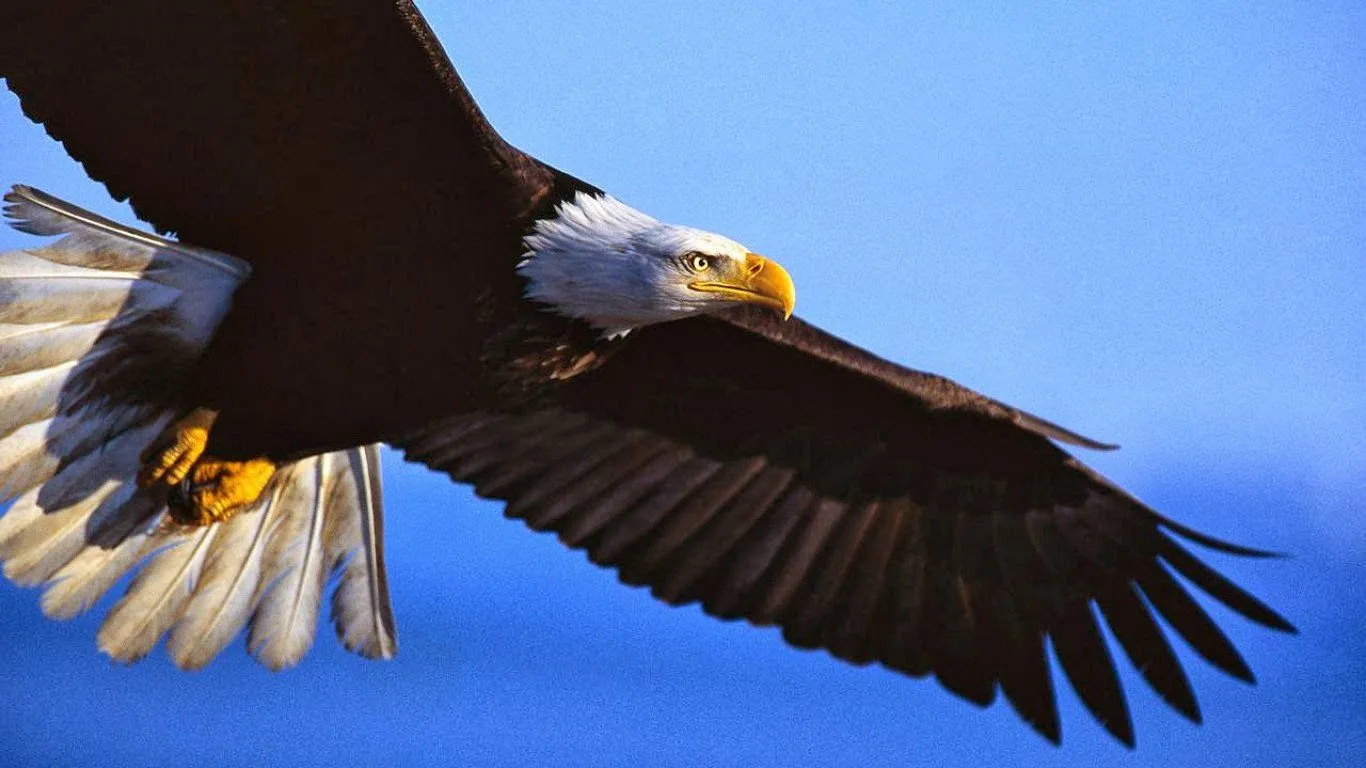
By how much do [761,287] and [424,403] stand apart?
39.1 inches

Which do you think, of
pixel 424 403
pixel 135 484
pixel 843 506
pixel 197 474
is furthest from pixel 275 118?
pixel 843 506

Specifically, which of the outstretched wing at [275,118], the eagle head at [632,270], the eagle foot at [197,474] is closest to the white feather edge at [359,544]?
the eagle foot at [197,474]

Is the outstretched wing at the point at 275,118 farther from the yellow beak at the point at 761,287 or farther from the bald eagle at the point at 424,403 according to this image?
the yellow beak at the point at 761,287

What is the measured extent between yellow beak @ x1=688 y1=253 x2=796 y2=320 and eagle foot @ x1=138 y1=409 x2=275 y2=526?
1654mm

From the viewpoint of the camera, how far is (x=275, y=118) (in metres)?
4.33

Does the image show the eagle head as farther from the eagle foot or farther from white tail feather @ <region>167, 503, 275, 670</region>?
white tail feather @ <region>167, 503, 275, 670</region>

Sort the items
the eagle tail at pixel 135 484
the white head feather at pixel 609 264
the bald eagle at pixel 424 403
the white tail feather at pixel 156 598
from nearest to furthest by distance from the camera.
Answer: the bald eagle at pixel 424 403 → the white head feather at pixel 609 264 → the eagle tail at pixel 135 484 → the white tail feather at pixel 156 598

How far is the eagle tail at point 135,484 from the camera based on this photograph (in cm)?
481

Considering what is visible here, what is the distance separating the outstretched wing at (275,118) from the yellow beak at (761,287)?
57 centimetres

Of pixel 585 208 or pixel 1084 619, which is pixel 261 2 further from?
pixel 1084 619

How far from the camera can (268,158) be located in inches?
175

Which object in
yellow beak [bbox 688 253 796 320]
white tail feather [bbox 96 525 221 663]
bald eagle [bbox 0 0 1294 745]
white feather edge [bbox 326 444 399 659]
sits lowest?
white tail feather [bbox 96 525 221 663]

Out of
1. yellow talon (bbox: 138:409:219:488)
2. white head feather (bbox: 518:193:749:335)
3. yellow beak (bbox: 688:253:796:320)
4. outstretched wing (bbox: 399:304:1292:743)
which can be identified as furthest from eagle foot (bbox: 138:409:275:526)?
yellow beak (bbox: 688:253:796:320)

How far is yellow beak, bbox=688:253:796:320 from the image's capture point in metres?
4.55
